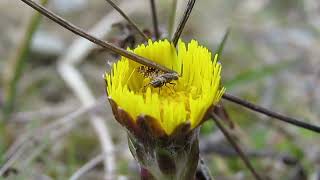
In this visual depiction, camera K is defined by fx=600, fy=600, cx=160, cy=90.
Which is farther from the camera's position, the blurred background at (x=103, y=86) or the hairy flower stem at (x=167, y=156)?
the blurred background at (x=103, y=86)

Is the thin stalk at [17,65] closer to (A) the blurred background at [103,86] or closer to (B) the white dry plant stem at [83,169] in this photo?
(A) the blurred background at [103,86]

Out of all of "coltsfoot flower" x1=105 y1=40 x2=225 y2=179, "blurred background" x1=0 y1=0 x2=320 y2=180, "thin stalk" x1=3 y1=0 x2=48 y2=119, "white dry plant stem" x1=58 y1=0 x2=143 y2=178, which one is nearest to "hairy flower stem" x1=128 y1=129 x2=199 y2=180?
"coltsfoot flower" x1=105 y1=40 x2=225 y2=179

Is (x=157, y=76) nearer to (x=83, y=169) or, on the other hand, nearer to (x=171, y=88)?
(x=171, y=88)

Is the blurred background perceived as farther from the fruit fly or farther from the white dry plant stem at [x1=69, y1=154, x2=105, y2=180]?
the fruit fly

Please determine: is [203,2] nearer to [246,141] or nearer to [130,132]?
[246,141]

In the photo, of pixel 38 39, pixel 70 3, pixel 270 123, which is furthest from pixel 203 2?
pixel 270 123

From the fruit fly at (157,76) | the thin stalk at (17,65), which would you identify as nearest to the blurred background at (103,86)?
the thin stalk at (17,65)

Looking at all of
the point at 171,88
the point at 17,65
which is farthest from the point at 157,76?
the point at 17,65
